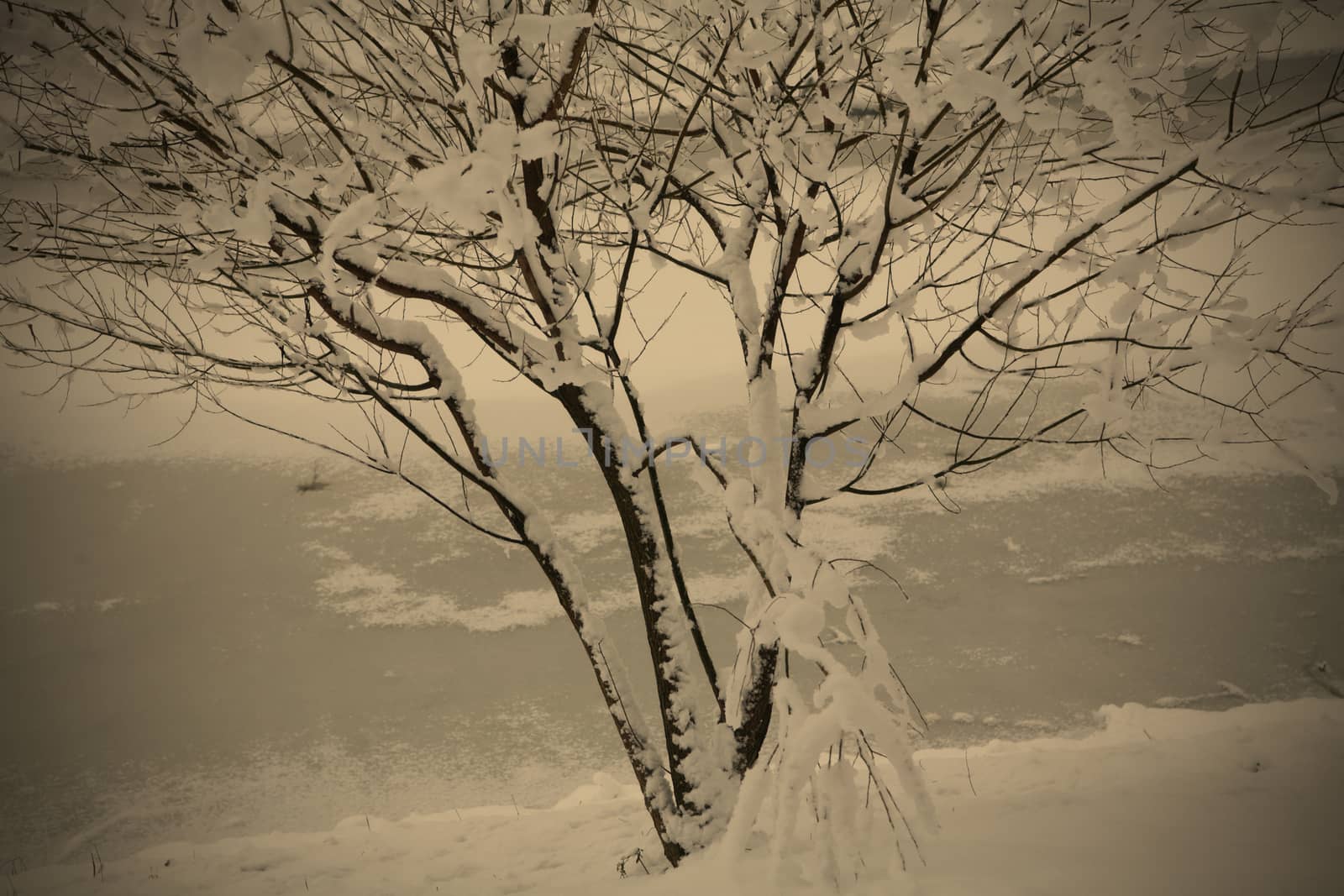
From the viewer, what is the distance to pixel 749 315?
2887 mm

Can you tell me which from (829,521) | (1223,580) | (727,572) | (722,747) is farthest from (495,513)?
(1223,580)

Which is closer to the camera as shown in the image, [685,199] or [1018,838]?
[1018,838]

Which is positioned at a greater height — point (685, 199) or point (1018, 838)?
point (685, 199)

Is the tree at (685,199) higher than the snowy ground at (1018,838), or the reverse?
the tree at (685,199)

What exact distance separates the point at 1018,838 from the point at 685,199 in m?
2.52

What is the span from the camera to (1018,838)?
2467mm

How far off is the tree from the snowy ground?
0.39 m

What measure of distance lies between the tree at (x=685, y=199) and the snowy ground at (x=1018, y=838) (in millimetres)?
391

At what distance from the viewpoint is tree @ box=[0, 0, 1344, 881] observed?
1836 millimetres

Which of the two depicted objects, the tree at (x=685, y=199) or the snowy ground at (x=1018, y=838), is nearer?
the tree at (x=685, y=199)

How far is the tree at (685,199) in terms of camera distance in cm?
184

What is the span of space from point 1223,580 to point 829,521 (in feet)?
11.3

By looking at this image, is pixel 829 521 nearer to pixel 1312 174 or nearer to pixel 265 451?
pixel 1312 174

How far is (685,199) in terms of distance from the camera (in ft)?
10.2
